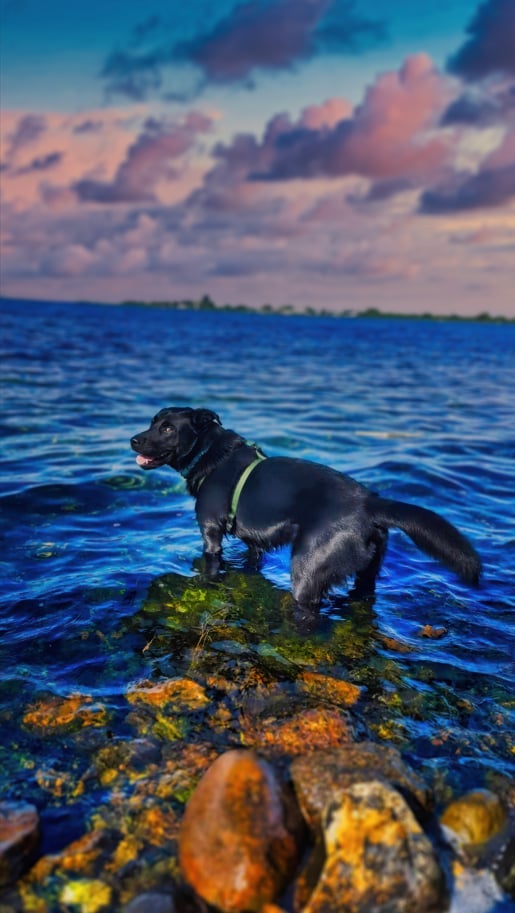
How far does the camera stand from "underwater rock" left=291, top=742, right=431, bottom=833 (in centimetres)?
316

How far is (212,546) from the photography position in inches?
269

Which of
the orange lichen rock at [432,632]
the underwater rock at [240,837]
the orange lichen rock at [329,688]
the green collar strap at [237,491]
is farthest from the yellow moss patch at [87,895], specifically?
the green collar strap at [237,491]

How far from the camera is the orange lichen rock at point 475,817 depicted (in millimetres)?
3252

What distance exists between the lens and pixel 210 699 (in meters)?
4.51

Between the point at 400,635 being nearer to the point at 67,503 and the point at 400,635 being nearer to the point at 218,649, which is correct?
the point at 218,649

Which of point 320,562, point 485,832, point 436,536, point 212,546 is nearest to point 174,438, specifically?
point 212,546

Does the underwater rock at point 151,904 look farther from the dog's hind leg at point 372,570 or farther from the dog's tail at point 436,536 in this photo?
the dog's hind leg at point 372,570

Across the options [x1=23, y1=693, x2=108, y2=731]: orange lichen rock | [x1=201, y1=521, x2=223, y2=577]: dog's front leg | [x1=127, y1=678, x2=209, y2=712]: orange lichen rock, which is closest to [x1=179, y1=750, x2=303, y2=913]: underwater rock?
[x1=127, y1=678, x2=209, y2=712]: orange lichen rock

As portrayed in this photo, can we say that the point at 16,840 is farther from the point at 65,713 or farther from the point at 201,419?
the point at 201,419

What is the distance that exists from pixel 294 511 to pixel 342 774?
9.22 ft

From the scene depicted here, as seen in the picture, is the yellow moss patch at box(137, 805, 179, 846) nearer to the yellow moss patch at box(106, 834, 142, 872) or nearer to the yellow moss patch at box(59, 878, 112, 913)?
the yellow moss patch at box(106, 834, 142, 872)

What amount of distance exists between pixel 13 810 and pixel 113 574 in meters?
3.63

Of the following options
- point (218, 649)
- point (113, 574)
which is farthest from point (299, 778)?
point (113, 574)

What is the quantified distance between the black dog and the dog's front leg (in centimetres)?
1
